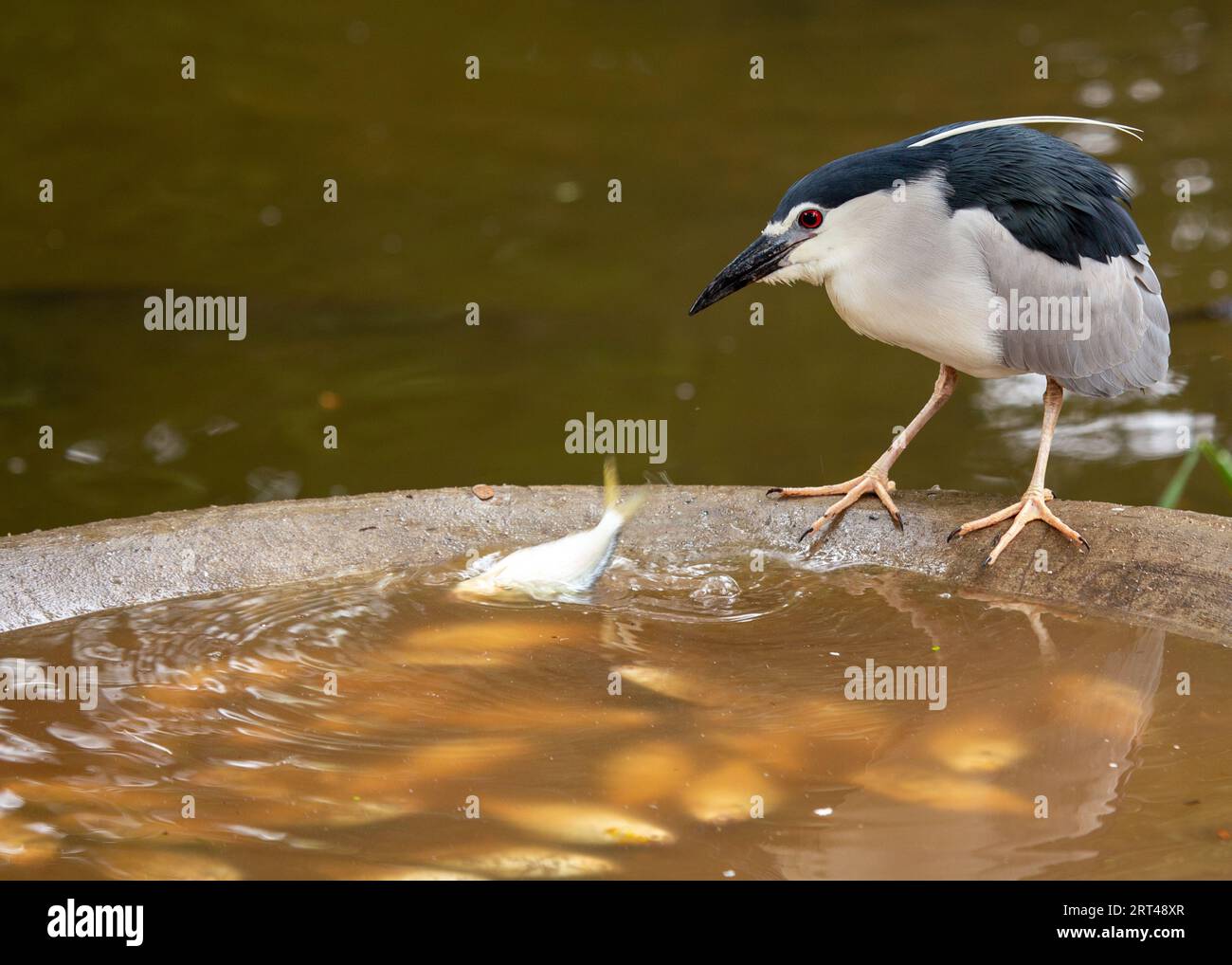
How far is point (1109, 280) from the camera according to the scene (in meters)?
2.81

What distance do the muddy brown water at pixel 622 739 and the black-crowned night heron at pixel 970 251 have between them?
38 centimetres

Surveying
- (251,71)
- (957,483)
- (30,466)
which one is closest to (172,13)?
(251,71)

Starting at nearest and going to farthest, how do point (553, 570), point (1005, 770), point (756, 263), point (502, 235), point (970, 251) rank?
point (1005, 770) < point (553, 570) < point (970, 251) < point (756, 263) < point (502, 235)

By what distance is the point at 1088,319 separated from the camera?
9.13 feet

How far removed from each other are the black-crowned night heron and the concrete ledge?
0.17ft

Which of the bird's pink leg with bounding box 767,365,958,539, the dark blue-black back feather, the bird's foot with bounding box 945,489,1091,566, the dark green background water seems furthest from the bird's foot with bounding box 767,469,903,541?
the dark green background water

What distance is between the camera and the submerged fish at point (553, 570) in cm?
256

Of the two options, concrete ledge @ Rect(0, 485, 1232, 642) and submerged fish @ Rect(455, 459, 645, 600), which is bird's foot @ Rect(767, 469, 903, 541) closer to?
concrete ledge @ Rect(0, 485, 1232, 642)

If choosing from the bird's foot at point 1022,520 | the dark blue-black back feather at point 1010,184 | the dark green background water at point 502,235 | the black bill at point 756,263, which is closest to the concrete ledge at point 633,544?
the bird's foot at point 1022,520

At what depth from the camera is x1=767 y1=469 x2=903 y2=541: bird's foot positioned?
278cm

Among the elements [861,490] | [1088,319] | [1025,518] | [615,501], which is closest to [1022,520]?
[1025,518]

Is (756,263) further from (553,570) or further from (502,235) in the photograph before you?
(502,235)

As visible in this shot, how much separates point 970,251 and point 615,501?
0.80m
